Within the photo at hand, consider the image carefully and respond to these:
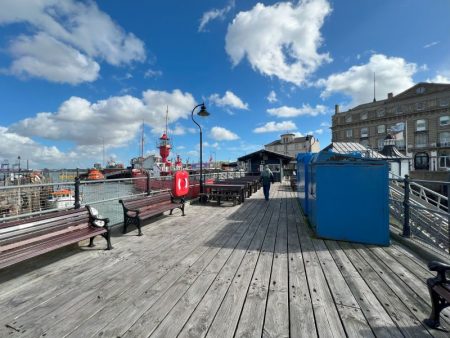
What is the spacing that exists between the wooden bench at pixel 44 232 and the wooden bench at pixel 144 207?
0.74 metres

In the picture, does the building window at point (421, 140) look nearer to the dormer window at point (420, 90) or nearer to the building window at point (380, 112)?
the building window at point (380, 112)

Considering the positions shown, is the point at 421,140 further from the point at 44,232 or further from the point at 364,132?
the point at 44,232

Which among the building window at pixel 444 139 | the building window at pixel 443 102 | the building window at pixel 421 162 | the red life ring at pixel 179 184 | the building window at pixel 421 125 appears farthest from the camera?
the building window at pixel 421 125

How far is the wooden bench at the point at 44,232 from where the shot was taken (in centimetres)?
293

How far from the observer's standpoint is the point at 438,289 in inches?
76.2

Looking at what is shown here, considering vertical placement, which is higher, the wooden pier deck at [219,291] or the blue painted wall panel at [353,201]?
the blue painted wall panel at [353,201]

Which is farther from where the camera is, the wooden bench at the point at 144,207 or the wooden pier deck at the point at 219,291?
the wooden bench at the point at 144,207

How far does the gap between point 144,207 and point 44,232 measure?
2319 millimetres

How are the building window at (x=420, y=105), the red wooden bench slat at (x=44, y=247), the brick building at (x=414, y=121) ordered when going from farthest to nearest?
the building window at (x=420, y=105), the brick building at (x=414, y=121), the red wooden bench slat at (x=44, y=247)

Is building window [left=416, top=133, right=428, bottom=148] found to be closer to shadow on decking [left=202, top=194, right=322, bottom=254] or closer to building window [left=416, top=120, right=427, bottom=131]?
building window [left=416, top=120, right=427, bottom=131]

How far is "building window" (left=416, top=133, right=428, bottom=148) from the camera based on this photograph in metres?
45.9

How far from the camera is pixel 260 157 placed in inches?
931

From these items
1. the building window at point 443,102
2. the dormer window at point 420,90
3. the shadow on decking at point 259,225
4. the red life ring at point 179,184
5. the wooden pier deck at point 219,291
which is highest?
the dormer window at point 420,90

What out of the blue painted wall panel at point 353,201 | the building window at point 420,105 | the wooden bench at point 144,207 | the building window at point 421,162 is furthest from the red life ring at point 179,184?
the building window at point 420,105
